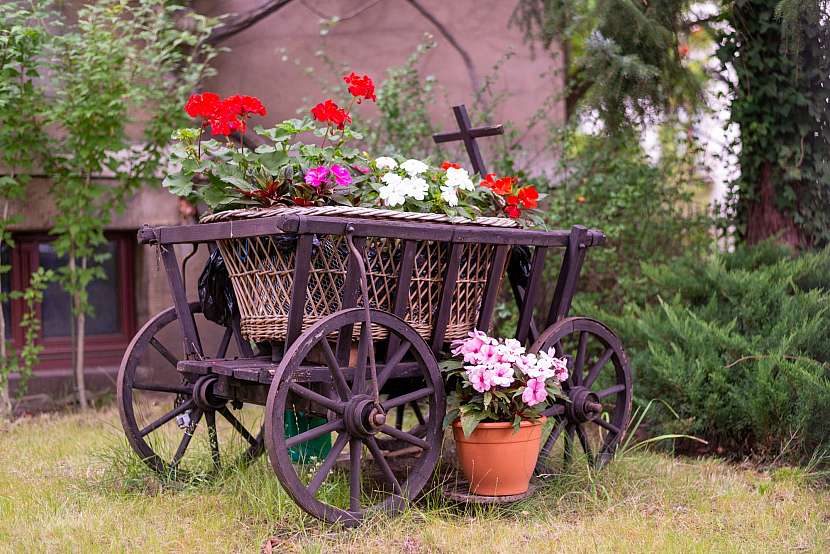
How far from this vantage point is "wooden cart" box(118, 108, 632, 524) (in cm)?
331

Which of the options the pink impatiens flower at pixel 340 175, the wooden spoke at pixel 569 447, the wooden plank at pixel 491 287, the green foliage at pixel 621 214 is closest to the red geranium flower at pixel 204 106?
the pink impatiens flower at pixel 340 175

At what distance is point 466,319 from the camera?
395cm

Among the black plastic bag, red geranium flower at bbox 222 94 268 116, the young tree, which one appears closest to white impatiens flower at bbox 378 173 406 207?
red geranium flower at bbox 222 94 268 116

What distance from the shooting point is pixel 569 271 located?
13.6ft

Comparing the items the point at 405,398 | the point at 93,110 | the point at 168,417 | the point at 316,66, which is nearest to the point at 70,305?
the point at 93,110

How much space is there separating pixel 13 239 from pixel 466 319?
3750 mm

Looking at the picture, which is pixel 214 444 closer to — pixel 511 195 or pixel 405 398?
pixel 405 398

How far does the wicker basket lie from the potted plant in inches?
8.6

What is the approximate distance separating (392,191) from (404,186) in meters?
0.05

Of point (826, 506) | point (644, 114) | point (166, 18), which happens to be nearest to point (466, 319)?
point (826, 506)

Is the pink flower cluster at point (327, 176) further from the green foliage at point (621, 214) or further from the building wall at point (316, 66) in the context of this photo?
the building wall at point (316, 66)

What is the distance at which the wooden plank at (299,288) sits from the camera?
10.8ft

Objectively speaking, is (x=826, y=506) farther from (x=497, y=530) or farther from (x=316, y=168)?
(x=316, y=168)

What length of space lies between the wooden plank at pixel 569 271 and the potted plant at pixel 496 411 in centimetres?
48
